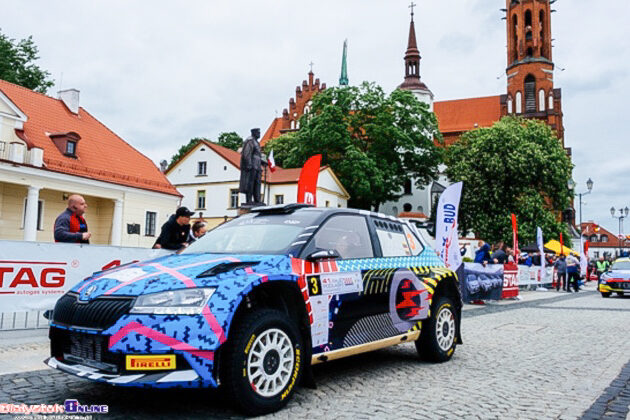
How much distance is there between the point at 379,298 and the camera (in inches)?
222

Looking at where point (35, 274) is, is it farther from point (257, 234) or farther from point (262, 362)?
point (262, 362)

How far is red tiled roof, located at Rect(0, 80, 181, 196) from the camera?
96.8 feet

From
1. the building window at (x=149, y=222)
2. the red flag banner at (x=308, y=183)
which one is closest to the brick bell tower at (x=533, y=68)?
the building window at (x=149, y=222)

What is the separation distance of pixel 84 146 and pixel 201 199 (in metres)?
19.1

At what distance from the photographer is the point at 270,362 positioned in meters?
4.27

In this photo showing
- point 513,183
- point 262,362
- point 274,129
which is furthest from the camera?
point 274,129

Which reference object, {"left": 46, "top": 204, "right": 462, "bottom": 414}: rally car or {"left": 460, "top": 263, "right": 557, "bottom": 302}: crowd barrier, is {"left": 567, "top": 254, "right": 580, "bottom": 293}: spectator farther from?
{"left": 46, "top": 204, "right": 462, "bottom": 414}: rally car

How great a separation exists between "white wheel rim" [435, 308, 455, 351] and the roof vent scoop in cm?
3323

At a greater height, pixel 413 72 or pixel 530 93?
pixel 413 72

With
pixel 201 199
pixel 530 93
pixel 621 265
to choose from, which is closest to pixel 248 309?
pixel 621 265

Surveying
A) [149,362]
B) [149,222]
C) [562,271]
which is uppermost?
[149,222]

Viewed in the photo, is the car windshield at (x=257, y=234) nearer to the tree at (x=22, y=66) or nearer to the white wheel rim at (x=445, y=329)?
the white wheel rim at (x=445, y=329)

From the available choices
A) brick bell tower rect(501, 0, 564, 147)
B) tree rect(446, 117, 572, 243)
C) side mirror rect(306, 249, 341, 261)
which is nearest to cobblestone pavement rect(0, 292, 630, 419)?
side mirror rect(306, 249, 341, 261)

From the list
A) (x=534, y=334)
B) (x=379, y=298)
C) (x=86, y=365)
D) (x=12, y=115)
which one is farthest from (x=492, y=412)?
(x=12, y=115)
